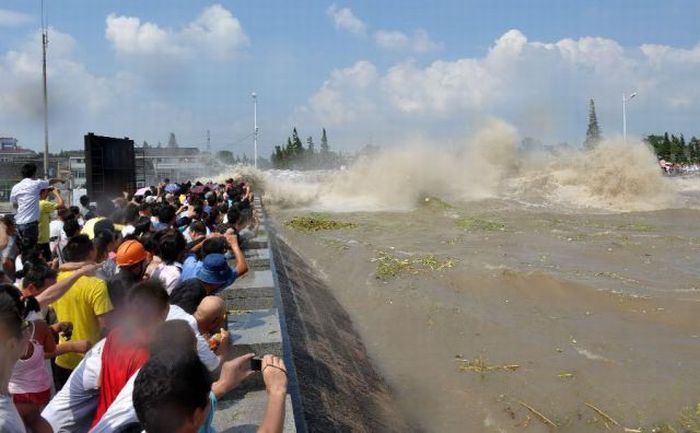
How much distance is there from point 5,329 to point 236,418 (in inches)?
78.7

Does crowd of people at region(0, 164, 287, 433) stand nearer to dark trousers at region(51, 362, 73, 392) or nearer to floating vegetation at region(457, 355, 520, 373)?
dark trousers at region(51, 362, 73, 392)

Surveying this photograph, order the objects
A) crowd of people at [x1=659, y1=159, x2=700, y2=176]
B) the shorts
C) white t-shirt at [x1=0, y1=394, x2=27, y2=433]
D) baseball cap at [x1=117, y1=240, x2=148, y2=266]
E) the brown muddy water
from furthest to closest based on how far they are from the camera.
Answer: crowd of people at [x1=659, y1=159, x2=700, y2=176], the brown muddy water, baseball cap at [x1=117, y1=240, x2=148, y2=266], the shorts, white t-shirt at [x1=0, y1=394, x2=27, y2=433]

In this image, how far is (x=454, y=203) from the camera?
36.8 metres

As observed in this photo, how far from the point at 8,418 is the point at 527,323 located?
959cm

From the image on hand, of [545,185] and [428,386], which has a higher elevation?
[545,185]

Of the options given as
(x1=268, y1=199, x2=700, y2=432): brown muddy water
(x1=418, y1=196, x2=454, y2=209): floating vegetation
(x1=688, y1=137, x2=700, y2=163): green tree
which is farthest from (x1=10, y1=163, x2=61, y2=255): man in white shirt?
(x1=688, y1=137, x2=700, y2=163): green tree

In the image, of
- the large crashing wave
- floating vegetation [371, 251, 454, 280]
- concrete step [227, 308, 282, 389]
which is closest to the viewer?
concrete step [227, 308, 282, 389]

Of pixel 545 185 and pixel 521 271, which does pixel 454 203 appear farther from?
pixel 521 271

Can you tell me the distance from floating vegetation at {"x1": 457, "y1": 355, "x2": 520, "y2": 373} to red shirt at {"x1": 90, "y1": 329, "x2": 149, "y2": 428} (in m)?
6.44

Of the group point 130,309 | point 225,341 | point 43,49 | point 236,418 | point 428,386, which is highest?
point 43,49

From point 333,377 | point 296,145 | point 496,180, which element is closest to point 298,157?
point 296,145

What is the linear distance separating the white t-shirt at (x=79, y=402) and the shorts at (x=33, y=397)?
0.26 metres

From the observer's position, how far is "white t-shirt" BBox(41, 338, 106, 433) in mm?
3076

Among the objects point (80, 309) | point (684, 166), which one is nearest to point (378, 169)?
point (80, 309)
